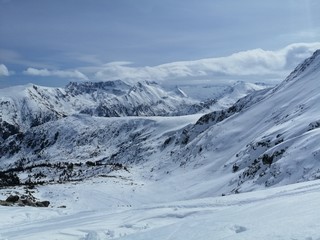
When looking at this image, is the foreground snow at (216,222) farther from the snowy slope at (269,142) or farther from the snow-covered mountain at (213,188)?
the snowy slope at (269,142)

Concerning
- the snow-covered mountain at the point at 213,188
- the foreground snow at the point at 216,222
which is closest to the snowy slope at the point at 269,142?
the snow-covered mountain at the point at 213,188

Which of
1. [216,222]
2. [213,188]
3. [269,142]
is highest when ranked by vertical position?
[216,222]

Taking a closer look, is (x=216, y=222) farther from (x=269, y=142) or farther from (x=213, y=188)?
(x=269, y=142)

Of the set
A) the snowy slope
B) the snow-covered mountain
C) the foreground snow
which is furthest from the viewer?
the snowy slope

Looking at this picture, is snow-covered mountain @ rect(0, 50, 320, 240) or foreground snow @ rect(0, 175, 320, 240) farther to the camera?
snow-covered mountain @ rect(0, 50, 320, 240)

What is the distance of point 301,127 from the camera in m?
53.2

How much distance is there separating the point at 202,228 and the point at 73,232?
6.23 m

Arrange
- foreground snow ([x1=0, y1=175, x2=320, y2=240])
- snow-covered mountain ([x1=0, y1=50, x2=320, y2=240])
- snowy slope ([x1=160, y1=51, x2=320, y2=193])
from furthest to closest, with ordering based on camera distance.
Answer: snowy slope ([x1=160, y1=51, x2=320, y2=193]) < snow-covered mountain ([x1=0, y1=50, x2=320, y2=240]) < foreground snow ([x1=0, y1=175, x2=320, y2=240])

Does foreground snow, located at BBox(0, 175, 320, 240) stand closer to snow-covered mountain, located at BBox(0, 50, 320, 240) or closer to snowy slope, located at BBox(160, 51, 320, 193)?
snow-covered mountain, located at BBox(0, 50, 320, 240)

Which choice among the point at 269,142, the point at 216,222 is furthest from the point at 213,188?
the point at 216,222

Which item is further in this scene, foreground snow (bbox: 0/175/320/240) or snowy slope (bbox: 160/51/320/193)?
snowy slope (bbox: 160/51/320/193)

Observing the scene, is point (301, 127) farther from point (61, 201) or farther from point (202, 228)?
point (202, 228)

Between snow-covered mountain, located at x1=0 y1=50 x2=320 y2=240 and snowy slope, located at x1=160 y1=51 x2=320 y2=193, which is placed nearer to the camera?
snow-covered mountain, located at x1=0 y1=50 x2=320 y2=240

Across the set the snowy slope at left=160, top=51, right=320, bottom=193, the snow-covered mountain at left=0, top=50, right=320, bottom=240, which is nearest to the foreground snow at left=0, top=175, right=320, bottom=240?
the snow-covered mountain at left=0, top=50, right=320, bottom=240
